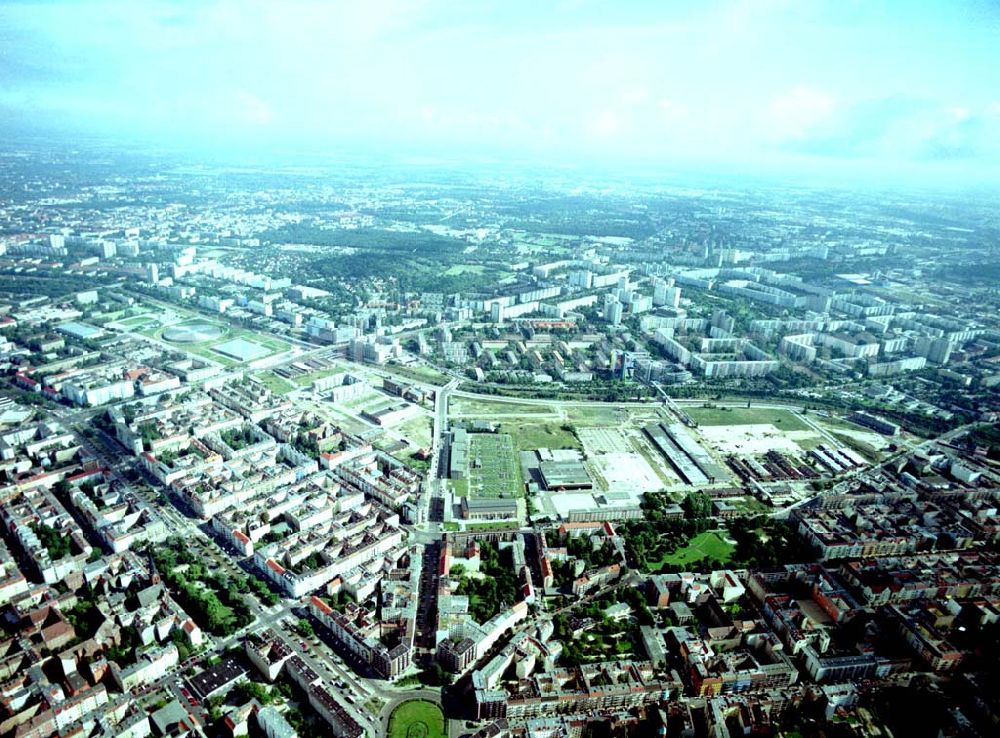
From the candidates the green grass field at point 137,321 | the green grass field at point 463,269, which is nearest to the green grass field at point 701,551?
the green grass field at point 137,321

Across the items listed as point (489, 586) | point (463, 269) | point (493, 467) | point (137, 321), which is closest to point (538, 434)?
point (493, 467)

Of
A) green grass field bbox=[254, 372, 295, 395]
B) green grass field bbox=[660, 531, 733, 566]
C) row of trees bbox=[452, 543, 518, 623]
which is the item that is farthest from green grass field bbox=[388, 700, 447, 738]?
green grass field bbox=[254, 372, 295, 395]

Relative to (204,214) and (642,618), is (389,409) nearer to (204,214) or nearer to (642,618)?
(642,618)

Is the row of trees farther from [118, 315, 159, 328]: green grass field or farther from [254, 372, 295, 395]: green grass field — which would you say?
[118, 315, 159, 328]: green grass field

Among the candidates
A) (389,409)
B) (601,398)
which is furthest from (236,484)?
(601,398)

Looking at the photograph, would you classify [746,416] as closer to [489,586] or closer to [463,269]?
[489,586]

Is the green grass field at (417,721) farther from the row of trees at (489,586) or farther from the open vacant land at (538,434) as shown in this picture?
the open vacant land at (538,434)
